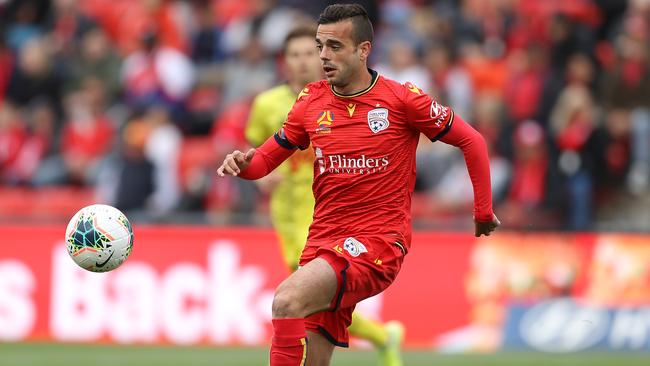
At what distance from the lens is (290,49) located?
10289 mm

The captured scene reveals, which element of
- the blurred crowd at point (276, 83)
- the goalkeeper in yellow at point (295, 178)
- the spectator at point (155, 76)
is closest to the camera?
the goalkeeper in yellow at point (295, 178)

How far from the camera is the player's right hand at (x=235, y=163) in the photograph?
747 cm

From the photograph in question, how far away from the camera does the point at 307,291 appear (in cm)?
719

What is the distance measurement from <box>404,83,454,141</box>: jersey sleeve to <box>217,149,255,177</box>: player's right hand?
3.23 ft

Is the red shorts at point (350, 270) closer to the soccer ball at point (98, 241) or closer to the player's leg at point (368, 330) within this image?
the soccer ball at point (98, 241)

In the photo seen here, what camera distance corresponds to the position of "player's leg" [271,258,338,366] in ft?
23.5

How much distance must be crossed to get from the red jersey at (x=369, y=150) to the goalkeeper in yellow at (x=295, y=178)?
256 cm

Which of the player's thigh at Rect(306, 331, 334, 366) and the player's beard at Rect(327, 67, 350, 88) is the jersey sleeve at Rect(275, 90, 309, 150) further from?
the player's thigh at Rect(306, 331, 334, 366)

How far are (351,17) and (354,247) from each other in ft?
4.53

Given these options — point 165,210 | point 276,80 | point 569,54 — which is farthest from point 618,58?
point 165,210

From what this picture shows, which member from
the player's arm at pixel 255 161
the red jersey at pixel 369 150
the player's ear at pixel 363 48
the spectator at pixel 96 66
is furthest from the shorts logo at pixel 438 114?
the spectator at pixel 96 66

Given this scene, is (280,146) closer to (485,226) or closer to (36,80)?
(485,226)

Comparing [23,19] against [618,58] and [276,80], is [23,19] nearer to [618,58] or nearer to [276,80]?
[276,80]

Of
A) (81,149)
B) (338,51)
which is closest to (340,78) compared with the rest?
(338,51)
